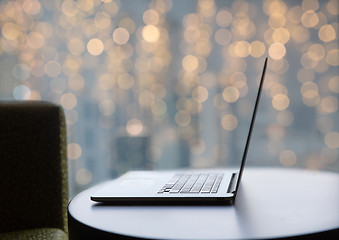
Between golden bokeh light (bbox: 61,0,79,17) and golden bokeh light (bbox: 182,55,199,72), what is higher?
golden bokeh light (bbox: 61,0,79,17)

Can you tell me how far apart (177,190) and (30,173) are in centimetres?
50

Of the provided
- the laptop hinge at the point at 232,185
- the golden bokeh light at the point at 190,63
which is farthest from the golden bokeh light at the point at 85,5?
the laptop hinge at the point at 232,185

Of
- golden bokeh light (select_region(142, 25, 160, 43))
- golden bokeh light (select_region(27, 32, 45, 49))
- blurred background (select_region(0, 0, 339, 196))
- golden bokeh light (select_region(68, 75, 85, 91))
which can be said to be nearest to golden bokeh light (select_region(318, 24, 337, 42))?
blurred background (select_region(0, 0, 339, 196))

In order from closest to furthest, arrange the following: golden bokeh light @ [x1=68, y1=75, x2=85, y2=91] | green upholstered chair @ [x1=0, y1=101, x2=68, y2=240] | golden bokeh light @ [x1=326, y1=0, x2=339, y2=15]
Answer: green upholstered chair @ [x1=0, y1=101, x2=68, y2=240] < golden bokeh light @ [x1=326, y1=0, x2=339, y2=15] < golden bokeh light @ [x1=68, y1=75, x2=85, y2=91]

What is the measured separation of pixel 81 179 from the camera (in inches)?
74.7

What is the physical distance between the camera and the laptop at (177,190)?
25.9 inches

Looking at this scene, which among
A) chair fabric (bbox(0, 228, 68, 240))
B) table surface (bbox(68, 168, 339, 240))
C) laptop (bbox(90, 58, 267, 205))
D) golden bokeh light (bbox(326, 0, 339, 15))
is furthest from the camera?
golden bokeh light (bbox(326, 0, 339, 15))

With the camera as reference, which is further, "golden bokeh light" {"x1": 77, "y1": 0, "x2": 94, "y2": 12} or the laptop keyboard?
"golden bokeh light" {"x1": 77, "y1": 0, "x2": 94, "y2": 12}

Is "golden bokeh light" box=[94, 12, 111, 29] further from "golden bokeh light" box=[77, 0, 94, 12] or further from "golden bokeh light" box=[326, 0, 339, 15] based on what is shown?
"golden bokeh light" box=[326, 0, 339, 15]

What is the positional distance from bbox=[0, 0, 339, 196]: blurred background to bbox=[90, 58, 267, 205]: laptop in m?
0.98

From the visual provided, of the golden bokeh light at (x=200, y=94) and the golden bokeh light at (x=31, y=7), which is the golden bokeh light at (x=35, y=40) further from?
the golden bokeh light at (x=200, y=94)

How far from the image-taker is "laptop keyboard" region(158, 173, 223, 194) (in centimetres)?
71

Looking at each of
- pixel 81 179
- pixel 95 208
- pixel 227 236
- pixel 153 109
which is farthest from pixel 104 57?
pixel 227 236

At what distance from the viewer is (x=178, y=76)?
185cm
